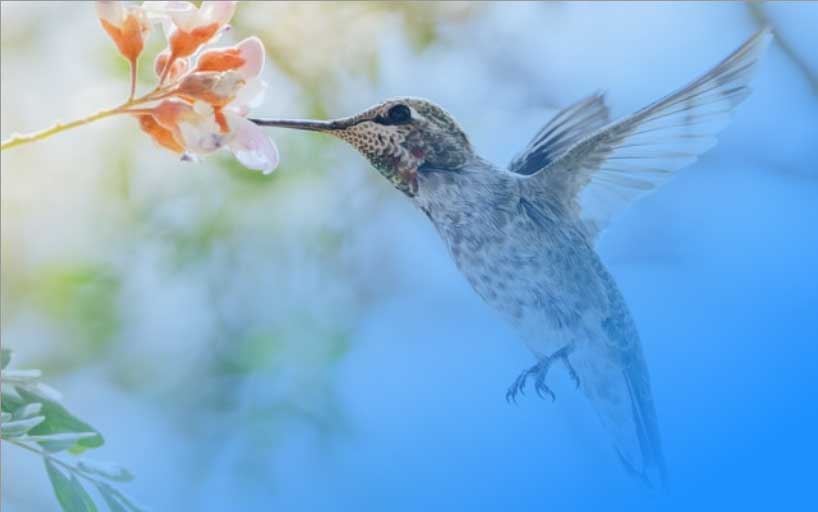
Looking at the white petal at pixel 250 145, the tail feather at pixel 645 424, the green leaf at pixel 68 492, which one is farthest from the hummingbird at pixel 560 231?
the green leaf at pixel 68 492

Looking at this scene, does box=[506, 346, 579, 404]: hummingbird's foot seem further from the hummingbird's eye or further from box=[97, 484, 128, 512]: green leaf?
box=[97, 484, 128, 512]: green leaf

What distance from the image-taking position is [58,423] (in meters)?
1.09

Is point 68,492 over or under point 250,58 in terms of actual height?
under

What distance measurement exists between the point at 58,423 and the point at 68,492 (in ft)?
0.31

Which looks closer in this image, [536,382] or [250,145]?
[250,145]

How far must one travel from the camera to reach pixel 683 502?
1044mm

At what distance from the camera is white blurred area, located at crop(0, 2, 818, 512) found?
A: 1069mm

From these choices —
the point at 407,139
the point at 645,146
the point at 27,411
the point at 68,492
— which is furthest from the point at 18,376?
the point at 645,146

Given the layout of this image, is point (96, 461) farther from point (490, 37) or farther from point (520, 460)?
point (490, 37)

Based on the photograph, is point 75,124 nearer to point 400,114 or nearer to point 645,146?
point 400,114

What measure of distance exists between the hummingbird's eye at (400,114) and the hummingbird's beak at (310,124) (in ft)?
0.18

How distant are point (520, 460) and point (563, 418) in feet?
0.22

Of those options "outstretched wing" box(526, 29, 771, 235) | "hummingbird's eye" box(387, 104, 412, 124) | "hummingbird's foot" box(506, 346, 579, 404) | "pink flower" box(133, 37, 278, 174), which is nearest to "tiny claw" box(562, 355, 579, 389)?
"hummingbird's foot" box(506, 346, 579, 404)

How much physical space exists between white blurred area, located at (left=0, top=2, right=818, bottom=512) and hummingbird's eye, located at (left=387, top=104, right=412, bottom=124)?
0.18 ft
